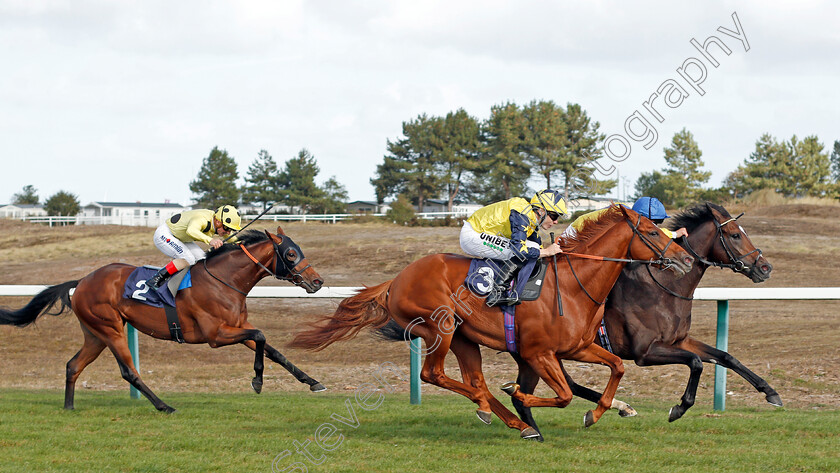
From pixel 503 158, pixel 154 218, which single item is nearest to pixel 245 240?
pixel 154 218

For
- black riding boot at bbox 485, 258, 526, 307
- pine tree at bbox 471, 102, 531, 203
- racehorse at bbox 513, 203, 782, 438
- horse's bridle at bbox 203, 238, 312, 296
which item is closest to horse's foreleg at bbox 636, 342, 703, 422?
racehorse at bbox 513, 203, 782, 438

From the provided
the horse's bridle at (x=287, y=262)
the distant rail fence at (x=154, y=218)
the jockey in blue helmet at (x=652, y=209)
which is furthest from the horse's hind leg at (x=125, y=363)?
the distant rail fence at (x=154, y=218)

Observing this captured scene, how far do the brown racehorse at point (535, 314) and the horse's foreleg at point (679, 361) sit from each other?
0.61 m

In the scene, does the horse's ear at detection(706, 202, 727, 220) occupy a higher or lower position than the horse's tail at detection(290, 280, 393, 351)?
higher

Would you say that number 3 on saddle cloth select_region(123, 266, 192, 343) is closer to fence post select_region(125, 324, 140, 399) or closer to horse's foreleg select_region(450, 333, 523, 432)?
fence post select_region(125, 324, 140, 399)

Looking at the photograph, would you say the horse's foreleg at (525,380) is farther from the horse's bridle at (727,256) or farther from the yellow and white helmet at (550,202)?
the horse's bridle at (727,256)

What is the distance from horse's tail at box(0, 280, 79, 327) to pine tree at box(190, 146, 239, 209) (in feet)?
142

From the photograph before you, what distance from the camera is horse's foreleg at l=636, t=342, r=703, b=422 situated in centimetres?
560

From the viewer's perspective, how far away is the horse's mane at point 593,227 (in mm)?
5609

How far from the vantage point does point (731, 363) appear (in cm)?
603

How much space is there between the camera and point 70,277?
19.3 m

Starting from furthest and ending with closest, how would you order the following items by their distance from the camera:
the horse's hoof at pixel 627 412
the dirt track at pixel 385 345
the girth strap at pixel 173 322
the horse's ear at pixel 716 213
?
the dirt track at pixel 385 345 → the girth strap at pixel 173 322 → the horse's ear at pixel 716 213 → the horse's hoof at pixel 627 412

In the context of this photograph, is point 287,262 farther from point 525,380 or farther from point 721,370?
point 721,370

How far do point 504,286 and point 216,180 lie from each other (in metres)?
47.8
